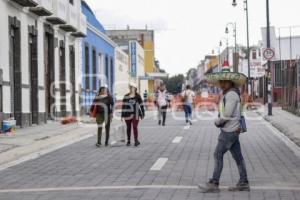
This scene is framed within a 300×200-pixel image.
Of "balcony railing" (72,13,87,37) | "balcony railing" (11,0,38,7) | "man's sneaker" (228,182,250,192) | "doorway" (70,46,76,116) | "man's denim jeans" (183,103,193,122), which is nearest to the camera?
"man's sneaker" (228,182,250,192)

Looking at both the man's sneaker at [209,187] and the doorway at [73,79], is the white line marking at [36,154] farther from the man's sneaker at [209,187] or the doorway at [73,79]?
the doorway at [73,79]

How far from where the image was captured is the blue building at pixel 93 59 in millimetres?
40969

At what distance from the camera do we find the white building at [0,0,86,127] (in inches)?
950

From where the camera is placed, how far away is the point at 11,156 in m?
15.6

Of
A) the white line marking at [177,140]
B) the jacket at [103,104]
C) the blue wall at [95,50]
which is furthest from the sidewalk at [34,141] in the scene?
the blue wall at [95,50]

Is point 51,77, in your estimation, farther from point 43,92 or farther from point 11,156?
point 11,156

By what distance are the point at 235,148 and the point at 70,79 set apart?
2602 cm

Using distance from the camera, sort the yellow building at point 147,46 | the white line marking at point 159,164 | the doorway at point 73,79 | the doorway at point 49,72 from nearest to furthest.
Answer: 1. the white line marking at point 159,164
2. the doorway at point 49,72
3. the doorway at point 73,79
4. the yellow building at point 147,46

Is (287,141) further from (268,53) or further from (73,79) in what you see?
(73,79)

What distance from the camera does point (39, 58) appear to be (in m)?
28.5

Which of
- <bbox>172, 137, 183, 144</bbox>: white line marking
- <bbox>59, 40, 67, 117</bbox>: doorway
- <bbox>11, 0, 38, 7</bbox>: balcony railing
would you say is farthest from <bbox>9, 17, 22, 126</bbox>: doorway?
<bbox>59, 40, 67, 117</bbox>: doorway

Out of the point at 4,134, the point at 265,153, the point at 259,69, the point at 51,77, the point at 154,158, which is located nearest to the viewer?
the point at 154,158

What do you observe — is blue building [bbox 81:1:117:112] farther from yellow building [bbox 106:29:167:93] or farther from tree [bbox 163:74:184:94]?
tree [bbox 163:74:184:94]

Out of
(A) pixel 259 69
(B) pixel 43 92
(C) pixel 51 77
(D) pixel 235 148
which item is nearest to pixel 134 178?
(D) pixel 235 148
